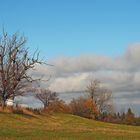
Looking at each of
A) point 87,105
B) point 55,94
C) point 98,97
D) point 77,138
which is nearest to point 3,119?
point 77,138

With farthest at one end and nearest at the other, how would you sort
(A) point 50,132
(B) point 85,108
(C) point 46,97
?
(C) point 46,97 < (B) point 85,108 < (A) point 50,132

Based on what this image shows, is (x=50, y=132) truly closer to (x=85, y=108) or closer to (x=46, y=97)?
(x=85, y=108)

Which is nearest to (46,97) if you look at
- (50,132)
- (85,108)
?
(85,108)

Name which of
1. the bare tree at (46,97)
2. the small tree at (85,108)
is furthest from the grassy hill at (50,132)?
the bare tree at (46,97)

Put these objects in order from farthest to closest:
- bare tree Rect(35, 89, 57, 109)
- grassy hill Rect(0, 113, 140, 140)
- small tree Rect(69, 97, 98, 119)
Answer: bare tree Rect(35, 89, 57, 109) → small tree Rect(69, 97, 98, 119) → grassy hill Rect(0, 113, 140, 140)

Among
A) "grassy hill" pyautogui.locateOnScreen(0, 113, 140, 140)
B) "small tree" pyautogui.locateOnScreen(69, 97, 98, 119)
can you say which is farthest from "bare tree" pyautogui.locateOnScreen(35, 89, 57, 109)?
"grassy hill" pyautogui.locateOnScreen(0, 113, 140, 140)

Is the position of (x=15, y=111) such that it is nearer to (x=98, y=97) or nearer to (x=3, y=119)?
(x=3, y=119)

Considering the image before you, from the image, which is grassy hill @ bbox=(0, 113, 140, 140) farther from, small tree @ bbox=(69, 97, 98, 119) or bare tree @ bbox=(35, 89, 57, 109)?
bare tree @ bbox=(35, 89, 57, 109)

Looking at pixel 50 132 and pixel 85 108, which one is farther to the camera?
pixel 85 108

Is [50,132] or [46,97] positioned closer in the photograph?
[50,132]

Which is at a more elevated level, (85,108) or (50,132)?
(85,108)

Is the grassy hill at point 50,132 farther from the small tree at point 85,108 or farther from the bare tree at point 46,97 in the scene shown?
the bare tree at point 46,97

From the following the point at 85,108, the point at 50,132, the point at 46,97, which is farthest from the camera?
the point at 46,97

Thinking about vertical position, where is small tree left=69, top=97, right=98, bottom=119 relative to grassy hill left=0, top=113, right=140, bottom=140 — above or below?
above
